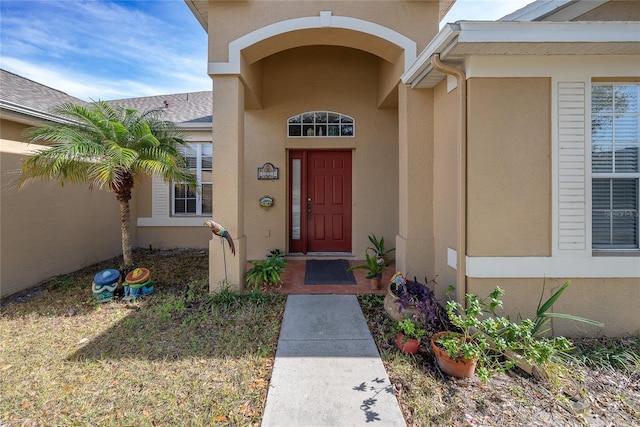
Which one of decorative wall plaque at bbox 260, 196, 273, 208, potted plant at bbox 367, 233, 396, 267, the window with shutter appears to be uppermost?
the window with shutter

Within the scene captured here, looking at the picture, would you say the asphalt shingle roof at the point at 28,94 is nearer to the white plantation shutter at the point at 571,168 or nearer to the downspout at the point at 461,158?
the downspout at the point at 461,158

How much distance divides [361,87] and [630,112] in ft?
13.8

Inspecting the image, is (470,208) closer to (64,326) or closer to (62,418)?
(62,418)

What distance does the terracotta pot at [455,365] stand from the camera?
104 inches

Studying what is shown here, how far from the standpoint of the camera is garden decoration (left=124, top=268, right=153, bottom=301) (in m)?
4.49

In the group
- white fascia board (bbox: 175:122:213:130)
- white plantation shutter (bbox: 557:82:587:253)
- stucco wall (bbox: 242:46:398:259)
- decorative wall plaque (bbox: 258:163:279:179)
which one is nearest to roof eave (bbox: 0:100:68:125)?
white fascia board (bbox: 175:122:213:130)

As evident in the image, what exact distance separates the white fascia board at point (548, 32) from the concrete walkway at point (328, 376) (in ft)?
10.8

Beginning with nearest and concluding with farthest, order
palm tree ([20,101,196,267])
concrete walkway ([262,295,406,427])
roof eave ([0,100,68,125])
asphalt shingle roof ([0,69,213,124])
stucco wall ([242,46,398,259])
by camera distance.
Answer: concrete walkway ([262,295,406,427]), palm tree ([20,101,196,267]), roof eave ([0,100,68,125]), asphalt shingle roof ([0,69,213,124]), stucco wall ([242,46,398,259])

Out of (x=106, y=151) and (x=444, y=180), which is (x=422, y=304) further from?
(x=106, y=151)

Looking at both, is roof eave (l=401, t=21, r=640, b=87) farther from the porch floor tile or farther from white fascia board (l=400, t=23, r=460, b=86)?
the porch floor tile

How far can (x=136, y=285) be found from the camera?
450cm

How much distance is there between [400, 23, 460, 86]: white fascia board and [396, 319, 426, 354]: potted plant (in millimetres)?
2861

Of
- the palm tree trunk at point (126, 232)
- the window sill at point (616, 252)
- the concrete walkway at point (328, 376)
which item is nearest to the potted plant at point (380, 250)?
the concrete walkway at point (328, 376)

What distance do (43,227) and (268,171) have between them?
4.09 m
